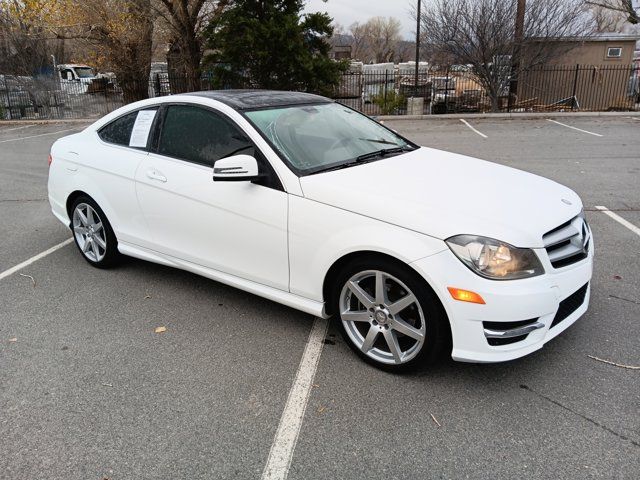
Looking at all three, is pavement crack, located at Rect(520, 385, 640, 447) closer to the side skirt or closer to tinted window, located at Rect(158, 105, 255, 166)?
the side skirt

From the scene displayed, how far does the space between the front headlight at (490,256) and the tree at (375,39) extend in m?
79.0

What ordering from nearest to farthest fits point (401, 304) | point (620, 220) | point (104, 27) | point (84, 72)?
point (401, 304), point (620, 220), point (104, 27), point (84, 72)

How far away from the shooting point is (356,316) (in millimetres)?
3254

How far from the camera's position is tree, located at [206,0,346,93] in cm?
1678

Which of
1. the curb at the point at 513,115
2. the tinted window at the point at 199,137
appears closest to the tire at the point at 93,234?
the tinted window at the point at 199,137

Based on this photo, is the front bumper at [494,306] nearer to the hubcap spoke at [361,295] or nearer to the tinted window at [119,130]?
the hubcap spoke at [361,295]

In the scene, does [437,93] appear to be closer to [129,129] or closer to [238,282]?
[129,129]

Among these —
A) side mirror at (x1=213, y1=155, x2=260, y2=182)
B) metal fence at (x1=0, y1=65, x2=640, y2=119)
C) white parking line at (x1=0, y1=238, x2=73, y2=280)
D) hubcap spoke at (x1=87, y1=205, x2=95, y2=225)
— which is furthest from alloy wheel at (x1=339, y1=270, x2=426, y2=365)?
metal fence at (x1=0, y1=65, x2=640, y2=119)

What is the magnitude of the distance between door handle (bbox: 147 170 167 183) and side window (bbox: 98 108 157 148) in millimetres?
328

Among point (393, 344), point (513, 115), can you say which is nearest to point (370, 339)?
point (393, 344)

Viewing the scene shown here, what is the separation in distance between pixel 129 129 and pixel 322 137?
1767 millimetres

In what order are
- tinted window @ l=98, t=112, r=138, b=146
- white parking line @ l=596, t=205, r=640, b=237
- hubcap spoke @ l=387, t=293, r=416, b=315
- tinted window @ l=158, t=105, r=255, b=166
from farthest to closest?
white parking line @ l=596, t=205, r=640, b=237, tinted window @ l=98, t=112, r=138, b=146, tinted window @ l=158, t=105, r=255, b=166, hubcap spoke @ l=387, t=293, r=416, b=315

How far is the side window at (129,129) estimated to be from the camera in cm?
440

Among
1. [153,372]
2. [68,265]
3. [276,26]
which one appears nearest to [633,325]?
[153,372]
